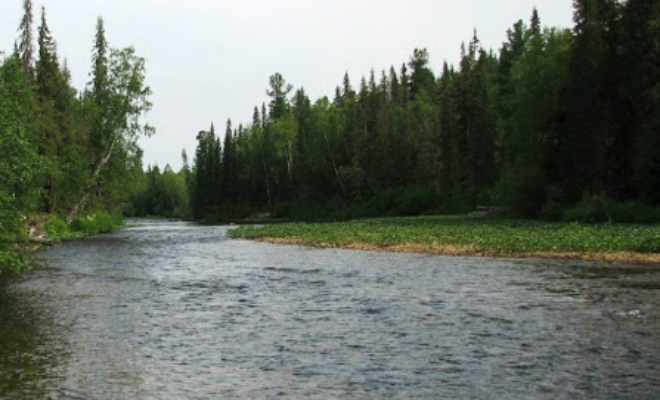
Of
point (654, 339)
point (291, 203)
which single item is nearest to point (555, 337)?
point (654, 339)

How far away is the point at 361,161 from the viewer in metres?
107

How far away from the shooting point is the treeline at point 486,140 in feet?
177

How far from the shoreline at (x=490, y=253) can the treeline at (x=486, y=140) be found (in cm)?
1815

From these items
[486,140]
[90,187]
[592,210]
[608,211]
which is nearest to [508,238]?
[592,210]

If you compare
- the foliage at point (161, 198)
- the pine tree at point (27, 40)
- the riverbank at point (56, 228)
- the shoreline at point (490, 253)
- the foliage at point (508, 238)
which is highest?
the pine tree at point (27, 40)

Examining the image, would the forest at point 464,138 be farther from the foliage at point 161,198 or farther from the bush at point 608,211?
the foliage at point 161,198

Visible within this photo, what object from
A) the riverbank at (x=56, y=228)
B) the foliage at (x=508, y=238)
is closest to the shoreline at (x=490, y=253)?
the foliage at (x=508, y=238)

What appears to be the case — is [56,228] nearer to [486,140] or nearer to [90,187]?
[90,187]

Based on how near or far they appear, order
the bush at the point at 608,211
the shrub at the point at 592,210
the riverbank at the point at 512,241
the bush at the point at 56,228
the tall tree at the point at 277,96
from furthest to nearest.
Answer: the tall tree at the point at 277,96
the bush at the point at 56,228
the shrub at the point at 592,210
the bush at the point at 608,211
the riverbank at the point at 512,241

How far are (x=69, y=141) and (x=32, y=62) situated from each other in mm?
9506

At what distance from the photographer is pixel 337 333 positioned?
1609 cm

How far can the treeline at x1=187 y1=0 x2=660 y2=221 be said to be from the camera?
177 ft

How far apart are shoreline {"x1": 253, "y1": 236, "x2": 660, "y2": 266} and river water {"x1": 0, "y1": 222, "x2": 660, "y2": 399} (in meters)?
2.41

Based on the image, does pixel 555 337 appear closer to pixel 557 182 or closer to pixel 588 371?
pixel 588 371
